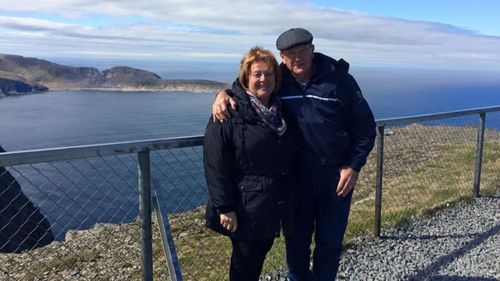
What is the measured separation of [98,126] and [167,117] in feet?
47.3

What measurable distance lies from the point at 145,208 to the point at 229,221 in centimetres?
74

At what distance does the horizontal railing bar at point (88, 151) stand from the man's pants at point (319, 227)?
106 cm

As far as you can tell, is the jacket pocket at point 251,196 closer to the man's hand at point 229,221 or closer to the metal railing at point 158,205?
the man's hand at point 229,221

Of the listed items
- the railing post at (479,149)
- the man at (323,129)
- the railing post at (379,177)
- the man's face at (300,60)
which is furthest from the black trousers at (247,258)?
the railing post at (479,149)

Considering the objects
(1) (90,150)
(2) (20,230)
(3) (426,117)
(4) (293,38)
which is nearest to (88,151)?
(1) (90,150)

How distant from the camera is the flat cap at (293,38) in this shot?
356 centimetres

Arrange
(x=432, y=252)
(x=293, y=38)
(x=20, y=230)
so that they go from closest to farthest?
(x=293, y=38)
(x=432, y=252)
(x=20, y=230)

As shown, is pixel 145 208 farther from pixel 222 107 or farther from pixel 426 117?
pixel 426 117

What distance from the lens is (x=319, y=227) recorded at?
4.14 metres

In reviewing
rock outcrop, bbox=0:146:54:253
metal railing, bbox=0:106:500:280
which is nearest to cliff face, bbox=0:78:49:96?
rock outcrop, bbox=0:146:54:253

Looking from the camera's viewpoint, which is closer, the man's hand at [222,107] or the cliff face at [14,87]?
the man's hand at [222,107]

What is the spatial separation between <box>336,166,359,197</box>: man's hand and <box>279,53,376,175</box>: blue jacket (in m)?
0.05

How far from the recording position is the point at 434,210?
7781 millimetres

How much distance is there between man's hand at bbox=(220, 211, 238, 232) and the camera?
3.38 m
